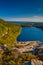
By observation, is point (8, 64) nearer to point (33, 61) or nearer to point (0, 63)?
point (0, 63)

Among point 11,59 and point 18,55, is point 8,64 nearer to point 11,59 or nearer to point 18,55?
point 11,59

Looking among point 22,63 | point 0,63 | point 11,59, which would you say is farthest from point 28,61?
point 0,63

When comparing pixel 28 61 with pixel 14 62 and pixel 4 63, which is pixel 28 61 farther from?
pixel 4 63

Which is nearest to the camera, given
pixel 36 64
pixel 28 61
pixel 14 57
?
pixel 36 64

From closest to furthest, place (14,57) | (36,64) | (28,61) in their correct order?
(36,64)
(28,61)
(14,57)

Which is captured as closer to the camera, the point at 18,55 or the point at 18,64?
the point at 18,64

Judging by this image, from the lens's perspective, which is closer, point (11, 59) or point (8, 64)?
point (8, 64)

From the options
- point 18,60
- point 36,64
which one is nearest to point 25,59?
point 18,60

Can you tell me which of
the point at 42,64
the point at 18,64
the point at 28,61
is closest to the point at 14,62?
the point at 18,64
